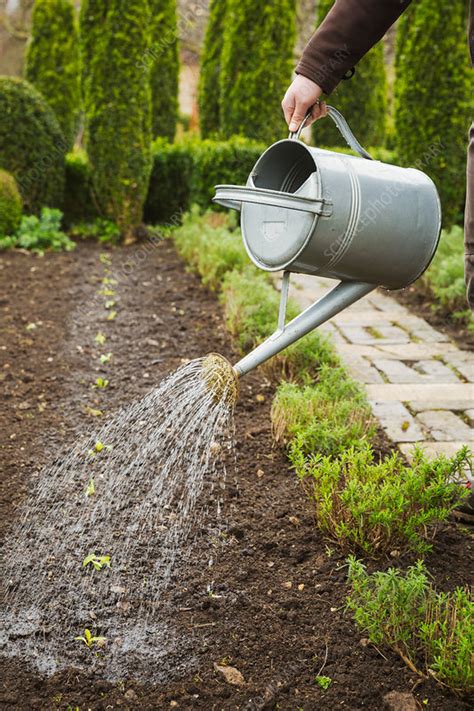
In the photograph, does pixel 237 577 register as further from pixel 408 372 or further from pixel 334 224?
pixel 408 372

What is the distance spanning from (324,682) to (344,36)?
1.60 meters

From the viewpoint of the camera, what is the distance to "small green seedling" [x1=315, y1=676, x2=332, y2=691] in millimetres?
1728

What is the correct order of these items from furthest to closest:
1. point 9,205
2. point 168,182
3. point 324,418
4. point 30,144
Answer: point 168,182 → point 30,144 → point 9,205 → point 324,418

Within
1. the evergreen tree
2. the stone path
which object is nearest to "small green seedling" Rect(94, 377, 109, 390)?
the stone path

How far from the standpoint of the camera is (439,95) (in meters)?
6.97

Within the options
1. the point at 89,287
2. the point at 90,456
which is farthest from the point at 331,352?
the point at 89,287

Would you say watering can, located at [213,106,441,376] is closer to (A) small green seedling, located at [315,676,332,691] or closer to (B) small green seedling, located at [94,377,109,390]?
(A) small green seedling, located at [315,676,332,691]

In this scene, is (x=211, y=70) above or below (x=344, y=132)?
above

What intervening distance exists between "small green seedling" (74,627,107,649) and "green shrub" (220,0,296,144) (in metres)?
6.99

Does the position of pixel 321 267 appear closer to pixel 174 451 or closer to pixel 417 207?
pixel 417 207

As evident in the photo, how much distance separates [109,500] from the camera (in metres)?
2.58

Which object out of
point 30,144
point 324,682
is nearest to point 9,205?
point 30,144

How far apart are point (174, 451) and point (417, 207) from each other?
149cm

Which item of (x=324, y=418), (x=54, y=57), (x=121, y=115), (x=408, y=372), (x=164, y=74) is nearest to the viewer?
(x=324, y=418)
